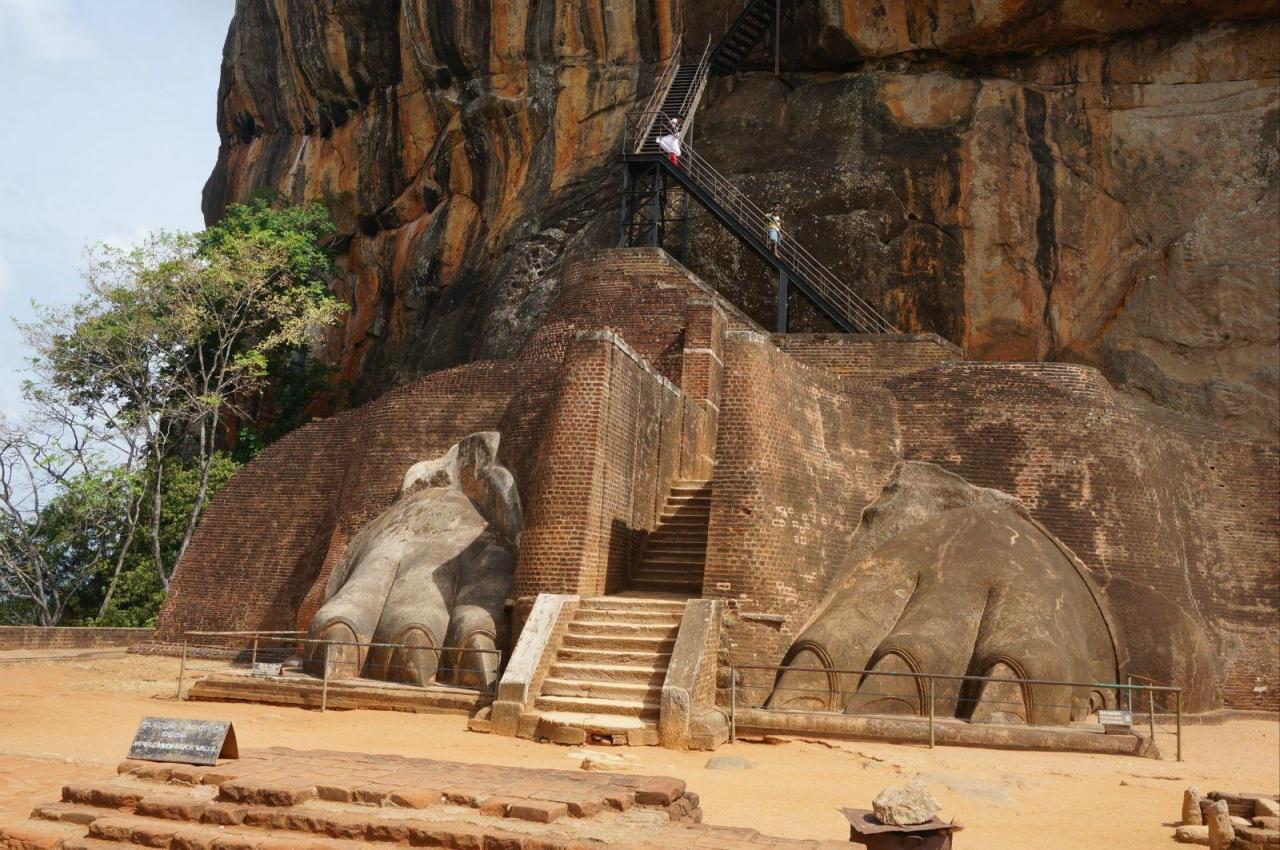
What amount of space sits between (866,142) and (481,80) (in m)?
9.18

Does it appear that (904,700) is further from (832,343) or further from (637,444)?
(832,343)

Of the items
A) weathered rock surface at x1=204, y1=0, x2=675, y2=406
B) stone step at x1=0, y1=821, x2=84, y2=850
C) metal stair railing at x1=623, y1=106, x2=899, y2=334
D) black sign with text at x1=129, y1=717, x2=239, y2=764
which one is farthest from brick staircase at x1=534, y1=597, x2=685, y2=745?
weathered rock surface at x1=204, y1=0, x2=675, y2=406

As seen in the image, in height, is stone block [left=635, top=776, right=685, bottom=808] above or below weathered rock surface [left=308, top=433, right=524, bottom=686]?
below

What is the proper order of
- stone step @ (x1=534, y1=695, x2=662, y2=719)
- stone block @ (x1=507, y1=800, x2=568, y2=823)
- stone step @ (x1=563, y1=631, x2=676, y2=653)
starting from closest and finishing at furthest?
stone block @ (x1=507, y1=800, x2=568, y2=823)
stone step @ (x1=534, y1=695, x2=662, y2=719)
stone step @ (x1=563, y1=631, x2=676, y2=653)

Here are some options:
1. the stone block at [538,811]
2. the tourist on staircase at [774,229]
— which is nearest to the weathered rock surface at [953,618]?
the stone block at [538,811]

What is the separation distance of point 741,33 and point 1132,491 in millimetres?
15081

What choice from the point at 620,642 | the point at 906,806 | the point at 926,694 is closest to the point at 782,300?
the point at 926,694

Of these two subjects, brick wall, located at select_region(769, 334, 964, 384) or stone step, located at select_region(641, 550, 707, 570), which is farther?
brick wall, located at select_region(769, 334, 964, 384)

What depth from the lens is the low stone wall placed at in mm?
19469

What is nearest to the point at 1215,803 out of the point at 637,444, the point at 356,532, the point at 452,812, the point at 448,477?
the point at 452,812

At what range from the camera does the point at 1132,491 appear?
1584 centimetres

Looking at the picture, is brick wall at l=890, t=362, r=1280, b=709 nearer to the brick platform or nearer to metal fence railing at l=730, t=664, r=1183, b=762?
metal fence railing at l=730, t=664, r=1183, b=762

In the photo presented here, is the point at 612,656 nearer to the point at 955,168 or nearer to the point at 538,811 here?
the point at 538,811

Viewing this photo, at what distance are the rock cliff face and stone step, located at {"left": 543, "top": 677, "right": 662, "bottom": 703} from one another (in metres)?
13.5
